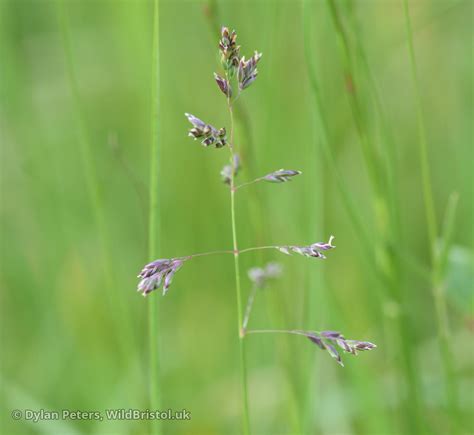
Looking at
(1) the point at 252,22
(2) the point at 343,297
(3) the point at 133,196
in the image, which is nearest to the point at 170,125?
(3) the point at 133,196

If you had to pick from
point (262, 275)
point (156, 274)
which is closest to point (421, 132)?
point (262, 275)

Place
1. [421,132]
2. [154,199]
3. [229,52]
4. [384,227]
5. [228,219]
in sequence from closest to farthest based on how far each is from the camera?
[229,52] < [154,199] < [421,132] < [384,227] < [228,219]

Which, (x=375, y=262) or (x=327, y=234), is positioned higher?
(x=375, y=262)

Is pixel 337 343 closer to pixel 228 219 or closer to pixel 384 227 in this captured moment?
pixel 384 227

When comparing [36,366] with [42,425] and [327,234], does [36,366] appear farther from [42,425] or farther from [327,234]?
[327,234]

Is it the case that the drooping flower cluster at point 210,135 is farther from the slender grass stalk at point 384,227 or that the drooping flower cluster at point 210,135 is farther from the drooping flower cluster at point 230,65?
the slender grass stalk at point 384,227

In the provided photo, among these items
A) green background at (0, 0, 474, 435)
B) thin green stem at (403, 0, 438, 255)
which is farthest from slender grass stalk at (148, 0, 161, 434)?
thin green stem at (403, 0, 438, 255)
